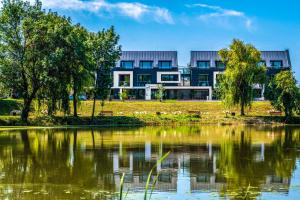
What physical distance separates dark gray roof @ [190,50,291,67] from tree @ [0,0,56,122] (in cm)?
5577

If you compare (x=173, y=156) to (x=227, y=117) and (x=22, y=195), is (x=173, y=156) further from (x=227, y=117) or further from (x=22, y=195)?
(x=227, y=117)

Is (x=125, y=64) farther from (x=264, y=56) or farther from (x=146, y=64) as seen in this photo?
(x=264, y=56)

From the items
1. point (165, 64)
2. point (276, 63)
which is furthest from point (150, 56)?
point (276, 63)

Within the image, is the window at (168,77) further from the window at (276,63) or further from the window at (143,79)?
the window at (276,63)

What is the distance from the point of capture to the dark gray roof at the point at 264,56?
109 meters

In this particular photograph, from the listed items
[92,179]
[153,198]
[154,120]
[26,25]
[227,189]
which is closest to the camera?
Result: [153,198]

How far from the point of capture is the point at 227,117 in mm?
70500

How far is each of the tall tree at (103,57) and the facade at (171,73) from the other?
134ft

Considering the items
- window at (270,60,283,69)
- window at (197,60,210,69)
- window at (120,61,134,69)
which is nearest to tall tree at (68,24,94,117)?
window at (120,61,134,69)

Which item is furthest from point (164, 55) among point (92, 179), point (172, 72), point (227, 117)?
point (92, 179)

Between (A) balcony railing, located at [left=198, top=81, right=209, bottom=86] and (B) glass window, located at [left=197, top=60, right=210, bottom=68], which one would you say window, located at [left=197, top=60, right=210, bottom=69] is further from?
(A) balcony railing, located at [left=198, top=81, right=209, bottom=86]

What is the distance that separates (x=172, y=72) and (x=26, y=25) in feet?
185

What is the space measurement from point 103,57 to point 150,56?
4694cm

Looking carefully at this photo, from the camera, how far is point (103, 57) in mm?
66812
